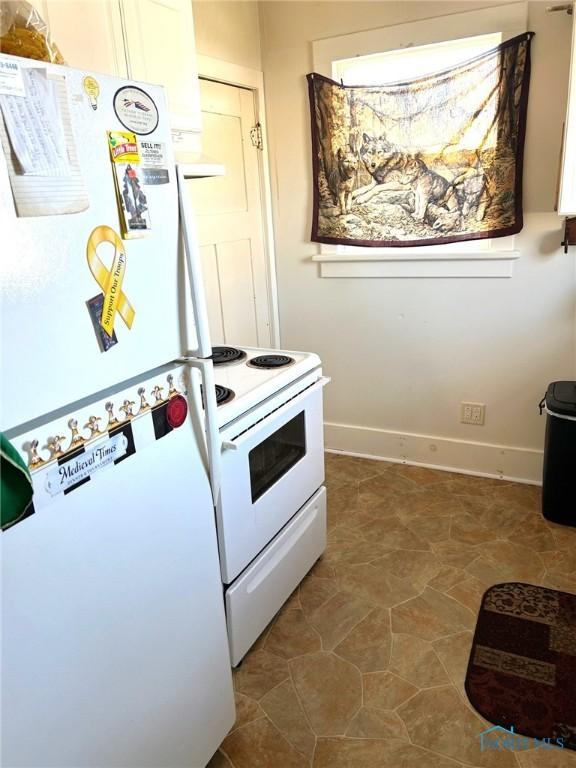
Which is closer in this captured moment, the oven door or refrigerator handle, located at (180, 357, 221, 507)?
refrigerator handle, located at (180, 357, 221, 507)

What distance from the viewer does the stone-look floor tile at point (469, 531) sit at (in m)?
2.57

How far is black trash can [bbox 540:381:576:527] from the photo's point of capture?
8.16ft

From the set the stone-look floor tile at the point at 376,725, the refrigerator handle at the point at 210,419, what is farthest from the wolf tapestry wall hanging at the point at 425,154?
the stone-look floor tile at the point at 376,725

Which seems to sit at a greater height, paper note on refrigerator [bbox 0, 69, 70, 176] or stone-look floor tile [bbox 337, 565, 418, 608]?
paper note on refrigerator [bbox 0, 69, 70, 176]

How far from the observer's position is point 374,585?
7.57ft

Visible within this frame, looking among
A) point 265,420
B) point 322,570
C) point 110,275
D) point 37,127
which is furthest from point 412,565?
point 37,127

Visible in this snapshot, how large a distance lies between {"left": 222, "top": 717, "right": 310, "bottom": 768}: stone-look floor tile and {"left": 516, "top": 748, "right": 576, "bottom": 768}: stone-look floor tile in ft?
2.01

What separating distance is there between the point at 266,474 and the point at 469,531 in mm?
1204

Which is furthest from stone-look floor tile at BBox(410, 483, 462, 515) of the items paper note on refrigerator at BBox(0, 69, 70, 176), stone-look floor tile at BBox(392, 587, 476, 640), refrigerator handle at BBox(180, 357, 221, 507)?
paper note on refrigerator at BBox(0, 69, 70, 176)

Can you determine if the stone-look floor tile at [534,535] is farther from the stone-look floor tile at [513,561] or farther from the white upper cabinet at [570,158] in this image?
the white upper cabinet at [570,158]

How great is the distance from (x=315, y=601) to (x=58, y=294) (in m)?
1.72

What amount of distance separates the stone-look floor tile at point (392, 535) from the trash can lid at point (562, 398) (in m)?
0.85

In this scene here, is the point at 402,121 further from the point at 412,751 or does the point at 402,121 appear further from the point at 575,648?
the point at 412,751
